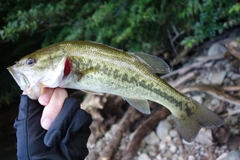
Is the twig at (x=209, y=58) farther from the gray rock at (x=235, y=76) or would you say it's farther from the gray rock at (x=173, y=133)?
the gray rock at (x=173, y=133)

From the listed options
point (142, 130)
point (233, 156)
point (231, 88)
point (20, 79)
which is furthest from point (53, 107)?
point (231, 88)

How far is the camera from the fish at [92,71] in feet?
3.93

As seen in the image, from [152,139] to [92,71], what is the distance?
179 cm

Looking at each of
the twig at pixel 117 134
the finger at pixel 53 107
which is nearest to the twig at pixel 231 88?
the twig at pixel 117 134

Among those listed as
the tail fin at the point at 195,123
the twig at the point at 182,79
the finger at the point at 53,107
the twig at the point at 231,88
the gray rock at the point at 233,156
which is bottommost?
the gray rock at the point at 233,156

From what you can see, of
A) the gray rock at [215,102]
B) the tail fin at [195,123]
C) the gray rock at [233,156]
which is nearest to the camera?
the tail fin at [195,123]

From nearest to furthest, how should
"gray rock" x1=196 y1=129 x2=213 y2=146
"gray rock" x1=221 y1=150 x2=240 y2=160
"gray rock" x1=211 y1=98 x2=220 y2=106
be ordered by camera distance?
"gray rock" x1=221 y1=150 x2=240 y2=160 → "gray rock" x1=196 y1=129 x2=213 y2=146 → "gray rock" x1=211 y1=98 x2=220 y2=106

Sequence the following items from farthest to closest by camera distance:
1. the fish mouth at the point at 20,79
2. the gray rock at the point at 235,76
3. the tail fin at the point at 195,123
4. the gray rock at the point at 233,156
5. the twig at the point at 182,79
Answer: the twig at the point at 182,79
the gray rock at the point at 235,76
the gray rock at the point at 233,156
the tail fin at the point at 195,123
the fish mouth at the point at 20,79

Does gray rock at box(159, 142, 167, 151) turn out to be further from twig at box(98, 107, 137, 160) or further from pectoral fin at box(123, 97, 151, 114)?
pectoral fin at box(123, 97, 151, 114)

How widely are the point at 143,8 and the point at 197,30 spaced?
0.63 meters

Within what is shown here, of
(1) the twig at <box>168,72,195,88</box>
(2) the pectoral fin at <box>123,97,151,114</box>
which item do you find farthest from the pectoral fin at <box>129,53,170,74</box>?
(1) the twig at <box>168,72,195,88</box>

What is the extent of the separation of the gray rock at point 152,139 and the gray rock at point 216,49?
1139 mm

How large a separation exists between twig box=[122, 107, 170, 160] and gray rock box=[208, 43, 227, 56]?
35.1 inches

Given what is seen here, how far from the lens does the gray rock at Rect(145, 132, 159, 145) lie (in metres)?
2.83
